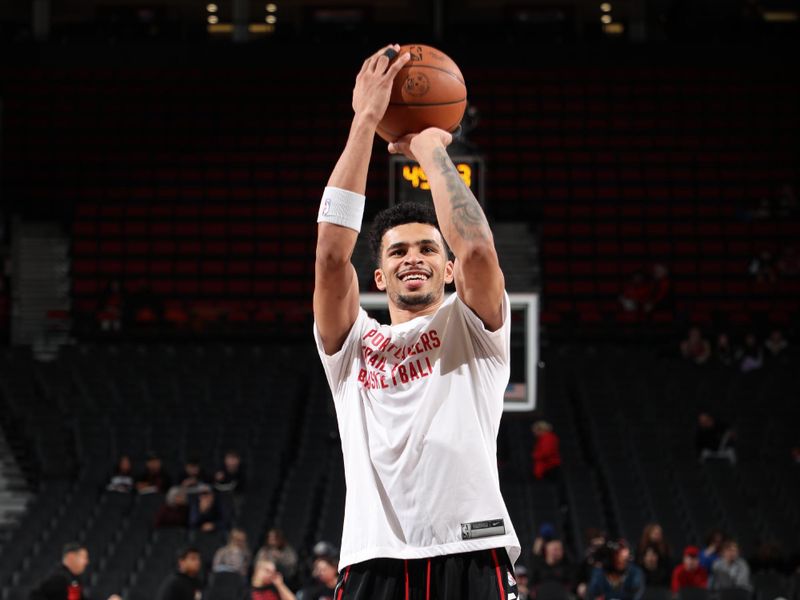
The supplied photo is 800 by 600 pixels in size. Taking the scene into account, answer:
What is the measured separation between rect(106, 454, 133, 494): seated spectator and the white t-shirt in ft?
35.5

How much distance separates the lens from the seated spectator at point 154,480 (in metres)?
13.4

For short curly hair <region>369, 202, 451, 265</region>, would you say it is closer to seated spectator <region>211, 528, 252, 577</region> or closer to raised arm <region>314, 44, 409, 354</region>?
raised arm <region>314, 44, 409, 354</region>

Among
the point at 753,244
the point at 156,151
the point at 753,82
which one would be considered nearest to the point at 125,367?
the point at 156,151

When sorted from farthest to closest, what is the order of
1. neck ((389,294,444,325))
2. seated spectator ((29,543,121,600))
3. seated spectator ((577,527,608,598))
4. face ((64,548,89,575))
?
seated spectator ((577,527,608,598)), face ((64,548,89,575)), seated spectator ((29,543,121,600)), neck ((389,294,444,325))

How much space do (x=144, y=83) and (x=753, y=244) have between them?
10.8 m

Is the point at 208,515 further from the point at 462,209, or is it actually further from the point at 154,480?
the point at 462,209

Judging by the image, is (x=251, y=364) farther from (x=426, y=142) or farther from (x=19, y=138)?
(x=426, y=142)

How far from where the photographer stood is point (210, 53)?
22391 mm

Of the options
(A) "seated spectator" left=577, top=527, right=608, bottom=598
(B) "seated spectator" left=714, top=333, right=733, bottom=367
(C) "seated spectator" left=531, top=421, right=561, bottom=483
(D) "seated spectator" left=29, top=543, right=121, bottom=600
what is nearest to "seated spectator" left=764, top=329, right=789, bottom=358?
(B) "seated spectator" left=714, top=333, right=733, bottom=367

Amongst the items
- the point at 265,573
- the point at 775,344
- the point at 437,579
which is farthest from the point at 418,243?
the point at 775,344

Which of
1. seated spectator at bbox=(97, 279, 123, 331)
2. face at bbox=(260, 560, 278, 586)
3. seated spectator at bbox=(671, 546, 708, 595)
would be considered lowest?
seated spectator at bbox=(671, 546, 708, 595)

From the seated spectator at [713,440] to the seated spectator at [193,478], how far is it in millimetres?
5370

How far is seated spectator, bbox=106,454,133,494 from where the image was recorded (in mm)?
13453

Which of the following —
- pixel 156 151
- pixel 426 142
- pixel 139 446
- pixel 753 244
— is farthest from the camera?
pixel 156 151
